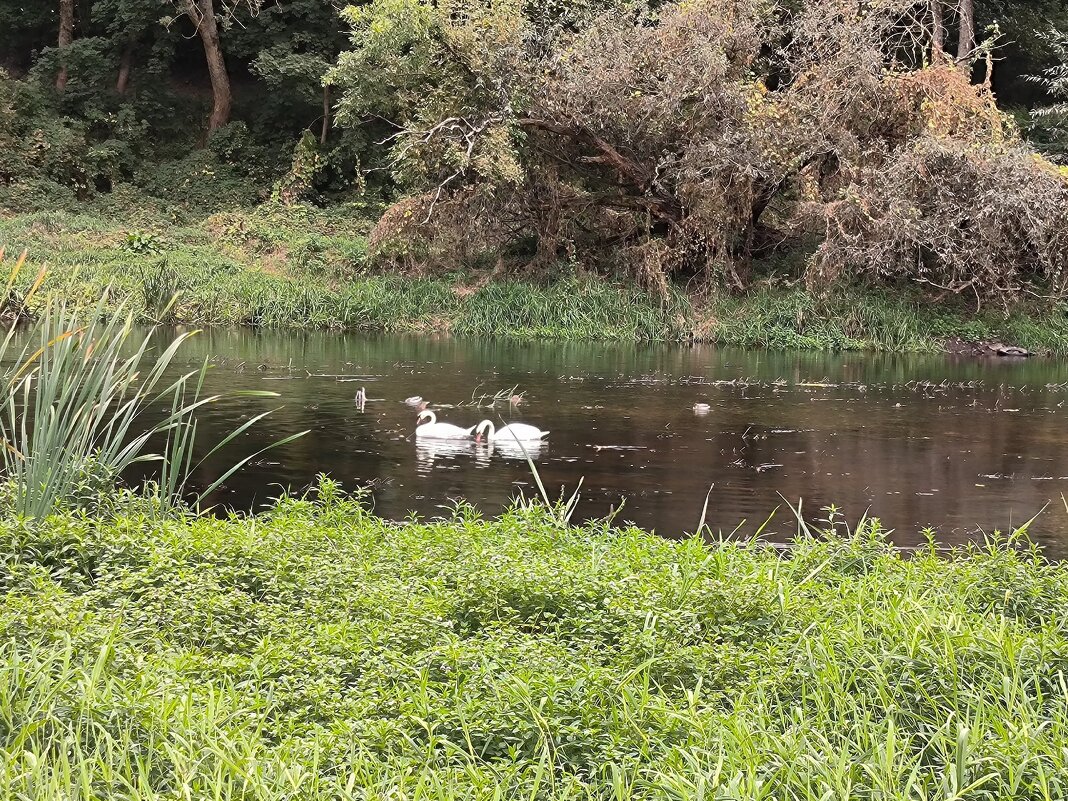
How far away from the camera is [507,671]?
3.90 meters

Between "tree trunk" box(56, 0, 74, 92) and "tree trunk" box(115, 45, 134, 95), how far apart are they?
141 cm

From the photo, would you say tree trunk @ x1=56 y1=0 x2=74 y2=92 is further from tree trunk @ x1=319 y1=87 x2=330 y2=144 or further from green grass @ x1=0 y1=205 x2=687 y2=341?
green grass @ x1=0 y1=205 x2=687 y2=341

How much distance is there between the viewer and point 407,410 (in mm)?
12141

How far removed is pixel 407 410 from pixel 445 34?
11.1 metres

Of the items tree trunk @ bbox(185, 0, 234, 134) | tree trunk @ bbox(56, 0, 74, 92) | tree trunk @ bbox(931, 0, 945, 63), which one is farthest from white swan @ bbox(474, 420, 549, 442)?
tree trunk @ bbox(56, 0, 74, 92)

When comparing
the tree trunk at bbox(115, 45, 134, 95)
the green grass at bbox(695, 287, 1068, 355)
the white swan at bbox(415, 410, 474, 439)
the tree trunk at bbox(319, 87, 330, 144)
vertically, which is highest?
the tree trunk at bbox(115, 45, 134, 95)

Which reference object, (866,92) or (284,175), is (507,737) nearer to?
(866,92)

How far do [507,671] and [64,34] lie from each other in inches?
1296

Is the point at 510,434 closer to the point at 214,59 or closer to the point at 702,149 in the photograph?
the point at 702,149

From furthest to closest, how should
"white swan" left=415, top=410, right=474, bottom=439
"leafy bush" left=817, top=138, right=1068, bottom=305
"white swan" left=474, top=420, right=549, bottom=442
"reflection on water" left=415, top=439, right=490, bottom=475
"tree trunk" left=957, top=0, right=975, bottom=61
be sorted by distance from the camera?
"tree trunk" left=957, top=0, right=975, bottom=61 < "leafy bush" left=817, top=138, right=1068, bottom=305 < "white swan" left=415, top=410, right=474, bottom=439 < "white swan" left=474, top=420, right=549, bottom=442 < "reflection on water" left=415, top=439, right=490, bottom=475

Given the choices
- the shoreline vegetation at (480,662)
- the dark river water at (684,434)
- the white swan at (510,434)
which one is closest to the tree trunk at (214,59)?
the dark river water at (684,434)

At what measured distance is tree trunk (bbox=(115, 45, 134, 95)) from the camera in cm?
3284

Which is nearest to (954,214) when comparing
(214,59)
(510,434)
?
(510,434)

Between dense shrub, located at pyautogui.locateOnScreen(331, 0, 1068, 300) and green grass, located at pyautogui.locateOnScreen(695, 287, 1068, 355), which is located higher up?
dense shrub, located at pyautogui.locateOnScreen(331, 0, 1068, 300)
